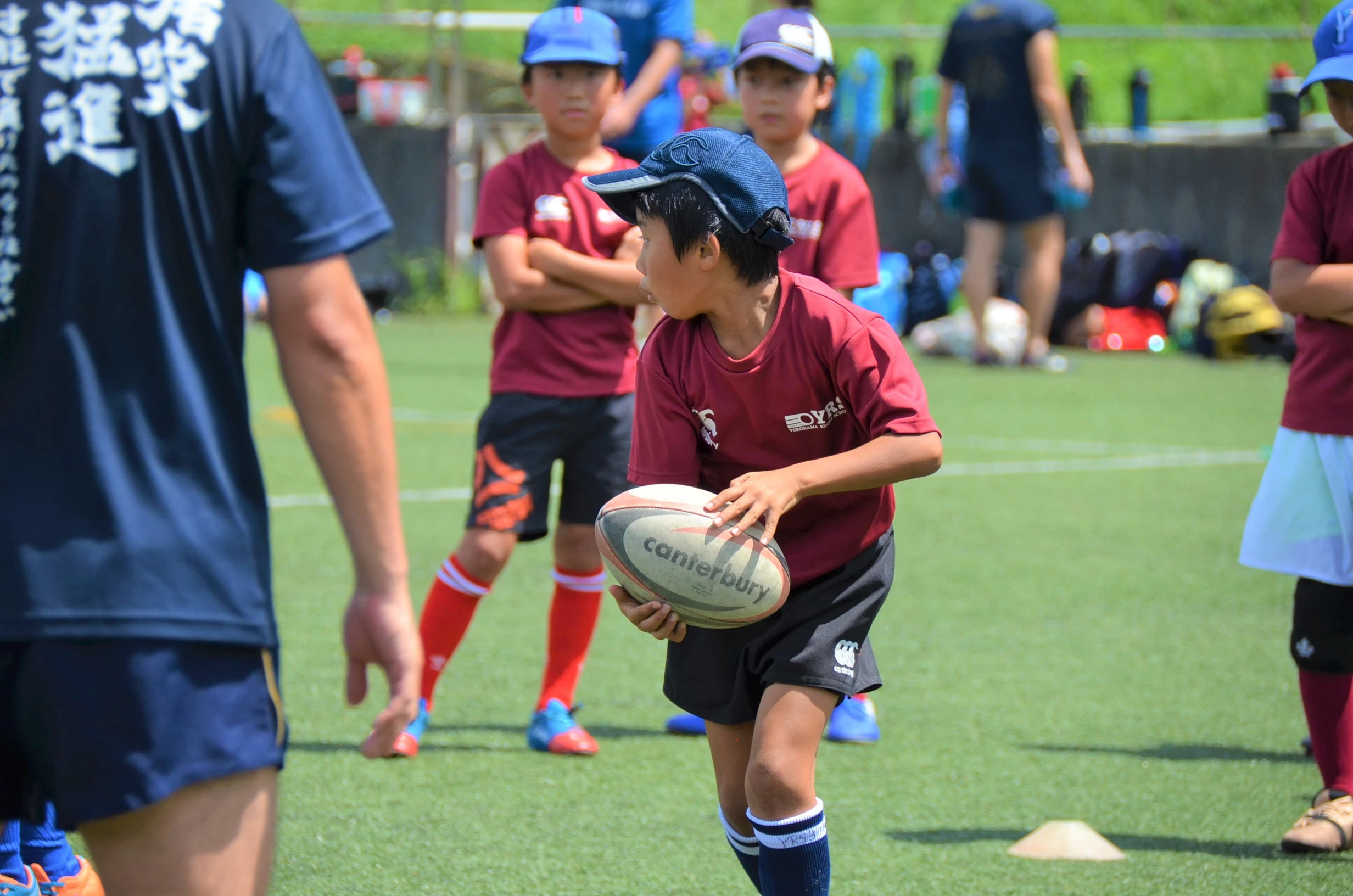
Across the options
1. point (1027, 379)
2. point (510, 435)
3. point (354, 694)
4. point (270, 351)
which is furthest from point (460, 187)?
point (354, 694)

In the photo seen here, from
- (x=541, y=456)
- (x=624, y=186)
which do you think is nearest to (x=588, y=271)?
(x=541, y=456)

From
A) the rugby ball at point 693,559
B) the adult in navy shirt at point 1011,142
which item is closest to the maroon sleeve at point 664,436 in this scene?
the rugby ball at point 693,559

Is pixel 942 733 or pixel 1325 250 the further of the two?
pixel 942 733

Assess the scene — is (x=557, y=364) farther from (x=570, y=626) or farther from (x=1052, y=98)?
(x=1052, y=98)

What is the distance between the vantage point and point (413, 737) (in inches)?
192

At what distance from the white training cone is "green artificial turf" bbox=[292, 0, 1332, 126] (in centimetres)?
1740

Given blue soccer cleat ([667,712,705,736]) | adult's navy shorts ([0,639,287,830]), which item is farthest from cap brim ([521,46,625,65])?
adult's navy shorts ([0,639,287,830])

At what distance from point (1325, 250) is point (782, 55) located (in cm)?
170

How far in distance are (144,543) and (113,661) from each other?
0.48 ft

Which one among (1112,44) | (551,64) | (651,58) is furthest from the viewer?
(1112,44)

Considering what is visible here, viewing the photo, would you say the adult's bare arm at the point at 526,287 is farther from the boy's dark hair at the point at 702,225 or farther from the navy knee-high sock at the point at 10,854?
the navy knee-high sock at the point at 10,854

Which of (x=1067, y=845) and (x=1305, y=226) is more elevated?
(x=1305, y=226)

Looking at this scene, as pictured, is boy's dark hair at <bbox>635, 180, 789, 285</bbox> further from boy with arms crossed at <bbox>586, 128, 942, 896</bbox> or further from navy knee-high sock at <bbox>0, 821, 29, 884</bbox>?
navy knee-high sock at <bbox>0, 821, 29, 884</bbox>

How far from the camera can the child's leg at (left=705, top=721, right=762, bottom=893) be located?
3.45 meters
